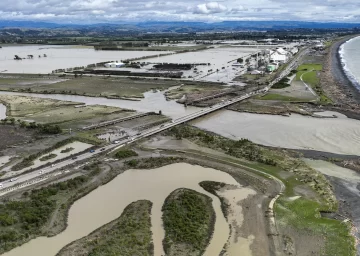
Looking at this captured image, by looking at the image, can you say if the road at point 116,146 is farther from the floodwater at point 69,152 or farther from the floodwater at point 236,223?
the floodwater at point 236,223

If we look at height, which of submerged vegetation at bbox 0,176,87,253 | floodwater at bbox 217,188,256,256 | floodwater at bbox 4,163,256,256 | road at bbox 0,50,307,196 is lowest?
floodwater at bbox 217,188,256,256

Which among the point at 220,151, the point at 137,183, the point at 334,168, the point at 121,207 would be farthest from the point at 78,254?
the point at 334,168

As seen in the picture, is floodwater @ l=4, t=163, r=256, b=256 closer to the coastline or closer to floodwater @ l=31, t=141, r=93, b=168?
floodwater @ l=31, t=141, r=93, b=168

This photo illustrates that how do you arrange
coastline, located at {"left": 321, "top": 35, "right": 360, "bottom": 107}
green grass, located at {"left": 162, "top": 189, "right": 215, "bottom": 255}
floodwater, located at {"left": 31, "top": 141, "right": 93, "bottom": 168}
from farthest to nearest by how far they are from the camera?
1. coastline, located at {"left": 321, "top": 35, "right": 360, "bottom": 107}
2. floodwater, located at {"left": 31, "top": 141, "right": 93, "bottom": 168}
3. green grass, located at {"left": 162, "top": 189, "right": 215, "bottom": 255}

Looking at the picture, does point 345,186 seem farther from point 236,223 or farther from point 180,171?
point 180,171

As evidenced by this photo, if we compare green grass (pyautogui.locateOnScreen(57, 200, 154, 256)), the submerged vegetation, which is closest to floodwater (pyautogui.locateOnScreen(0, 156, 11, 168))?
the submerged vegetation

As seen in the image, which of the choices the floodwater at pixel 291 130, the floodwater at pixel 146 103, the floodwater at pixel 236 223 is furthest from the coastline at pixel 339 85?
the floodwater at pixel 236 223
